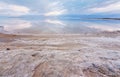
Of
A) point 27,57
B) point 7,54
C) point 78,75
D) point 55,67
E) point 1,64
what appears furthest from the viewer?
point 7,54

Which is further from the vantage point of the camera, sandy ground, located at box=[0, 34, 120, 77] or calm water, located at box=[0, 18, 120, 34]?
calm water, located at box=[0, 18, 120, 34]

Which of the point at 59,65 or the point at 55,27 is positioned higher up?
the point at 59,65

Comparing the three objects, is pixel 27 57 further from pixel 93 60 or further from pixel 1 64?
pixel 93 60

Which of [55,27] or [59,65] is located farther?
[55,27]

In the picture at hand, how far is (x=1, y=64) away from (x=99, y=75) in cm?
287

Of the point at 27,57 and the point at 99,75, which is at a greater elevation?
the point at 27,57

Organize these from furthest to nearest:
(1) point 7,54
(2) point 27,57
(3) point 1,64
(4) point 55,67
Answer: (1) point 7,54, (2) point 27,57, (3) point 1,64, (4) point 55,67

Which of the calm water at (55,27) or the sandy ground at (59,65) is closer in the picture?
the sandy ground at (59,65)

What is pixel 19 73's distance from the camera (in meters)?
3.81

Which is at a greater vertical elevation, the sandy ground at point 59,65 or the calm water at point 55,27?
the sandy ground at point 59,65

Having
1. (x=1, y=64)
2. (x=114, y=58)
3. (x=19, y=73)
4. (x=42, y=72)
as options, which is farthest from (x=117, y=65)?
(x=1, y=64)

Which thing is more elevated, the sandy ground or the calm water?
the sandy ground

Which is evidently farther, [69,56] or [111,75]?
[69,56]

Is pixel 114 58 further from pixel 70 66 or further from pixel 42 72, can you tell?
pixel 42 72
